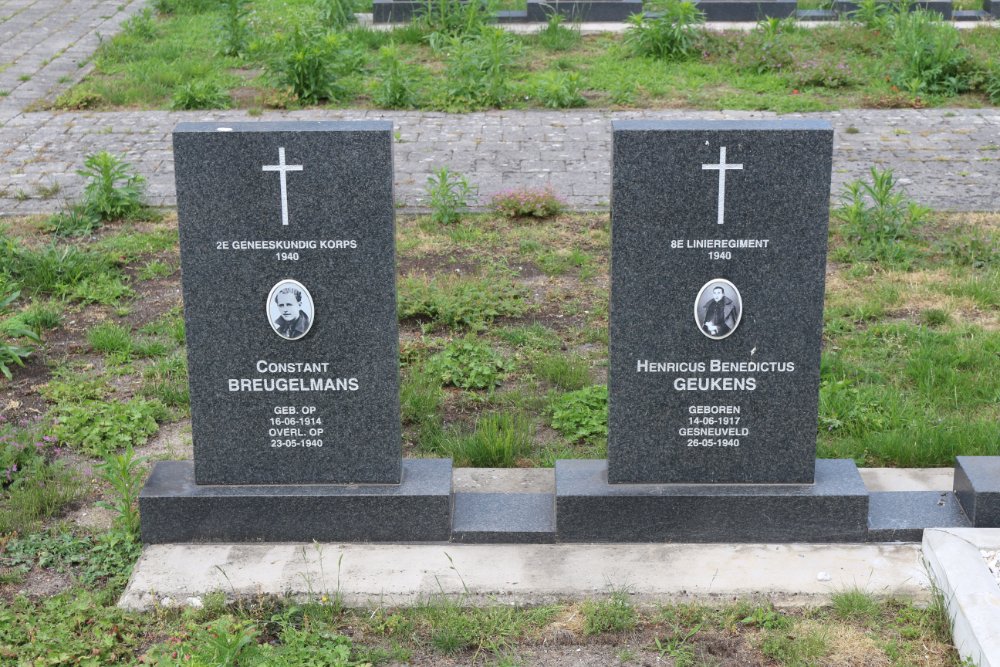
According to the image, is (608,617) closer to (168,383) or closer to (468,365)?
(468,365)

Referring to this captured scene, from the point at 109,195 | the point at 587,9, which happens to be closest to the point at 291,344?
the point at 109,195

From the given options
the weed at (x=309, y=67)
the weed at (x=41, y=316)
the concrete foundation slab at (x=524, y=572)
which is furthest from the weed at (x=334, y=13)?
the concrete foundation slab at (x=524, y=572)

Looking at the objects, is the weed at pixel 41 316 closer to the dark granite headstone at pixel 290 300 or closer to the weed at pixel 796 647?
the dark granite headstone at pixel 290 300

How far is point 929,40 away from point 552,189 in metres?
5.06

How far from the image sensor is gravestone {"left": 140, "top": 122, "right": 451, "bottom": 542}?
4344mm

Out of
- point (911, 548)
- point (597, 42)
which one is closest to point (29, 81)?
point (597, 42)

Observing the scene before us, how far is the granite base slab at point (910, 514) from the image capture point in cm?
457

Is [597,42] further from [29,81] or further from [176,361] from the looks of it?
[176,361]

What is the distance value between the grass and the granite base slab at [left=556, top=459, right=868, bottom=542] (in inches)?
266

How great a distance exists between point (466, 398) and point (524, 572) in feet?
5.19

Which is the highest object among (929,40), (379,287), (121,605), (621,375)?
(929,40)

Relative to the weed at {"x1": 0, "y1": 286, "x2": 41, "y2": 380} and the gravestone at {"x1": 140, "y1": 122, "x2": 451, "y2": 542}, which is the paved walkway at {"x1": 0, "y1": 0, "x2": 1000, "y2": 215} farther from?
the gravestone at {"x1": 140, "y1": 122, "x2": 451, "y2": 542}

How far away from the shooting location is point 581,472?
4734mm

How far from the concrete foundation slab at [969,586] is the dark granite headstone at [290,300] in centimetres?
197
